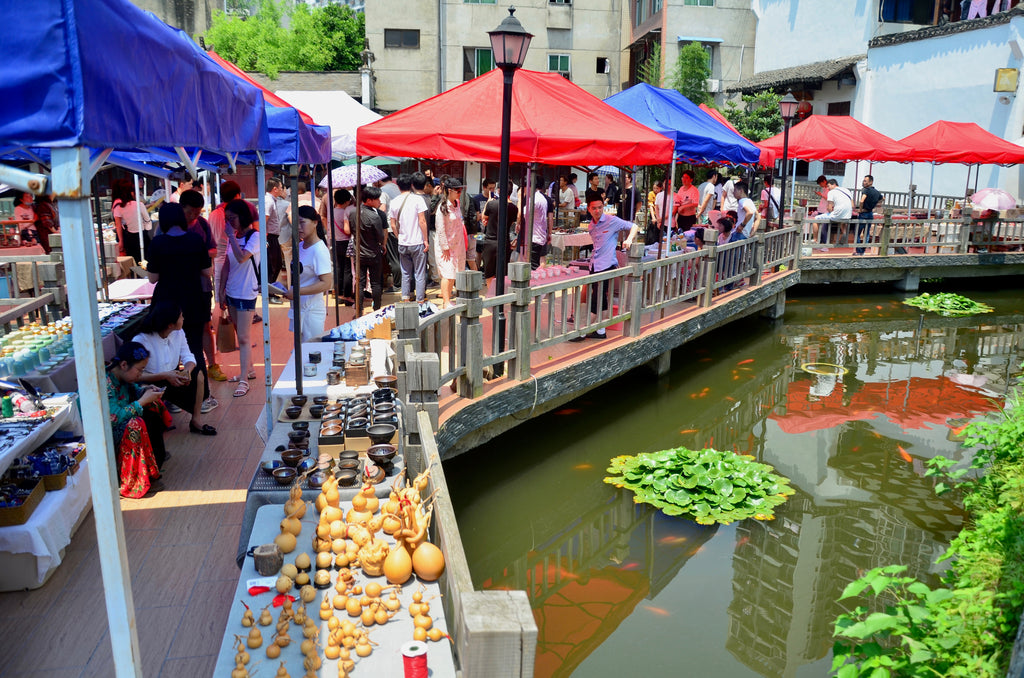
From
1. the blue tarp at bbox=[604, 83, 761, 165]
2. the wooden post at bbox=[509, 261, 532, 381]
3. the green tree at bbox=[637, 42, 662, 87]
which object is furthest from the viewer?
the green tree at bbox=[637, 42, 662, 87]

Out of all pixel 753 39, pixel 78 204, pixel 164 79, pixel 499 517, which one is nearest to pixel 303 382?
pixel 499 517

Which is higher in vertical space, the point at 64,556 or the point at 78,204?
the point at 78,204

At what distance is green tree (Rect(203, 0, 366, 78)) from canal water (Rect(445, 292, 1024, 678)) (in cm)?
3115

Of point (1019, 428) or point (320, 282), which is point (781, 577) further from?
point (320, 282)

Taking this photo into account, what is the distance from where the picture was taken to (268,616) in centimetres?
326

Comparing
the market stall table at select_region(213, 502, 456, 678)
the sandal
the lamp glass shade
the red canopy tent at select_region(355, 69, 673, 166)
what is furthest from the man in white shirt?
the lamp glass shade

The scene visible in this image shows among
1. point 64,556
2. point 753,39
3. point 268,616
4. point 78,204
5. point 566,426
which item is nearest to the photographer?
point 78,204

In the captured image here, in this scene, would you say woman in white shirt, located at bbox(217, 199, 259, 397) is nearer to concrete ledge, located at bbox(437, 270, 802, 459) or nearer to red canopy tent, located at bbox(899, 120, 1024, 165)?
concrete ledge, located at bbox(437, 270, 802, 459)

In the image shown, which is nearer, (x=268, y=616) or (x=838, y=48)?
(x=268, y=616)

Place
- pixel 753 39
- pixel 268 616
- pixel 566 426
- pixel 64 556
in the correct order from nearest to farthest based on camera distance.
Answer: pixel 268 616
pixel 64 556
pixel 566 426
pixel 753 39

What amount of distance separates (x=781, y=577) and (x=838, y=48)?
24.9 m

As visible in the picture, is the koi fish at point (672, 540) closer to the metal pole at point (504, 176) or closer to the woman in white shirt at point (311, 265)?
the metal pole at point (504, 176)

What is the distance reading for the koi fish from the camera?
6.57 m

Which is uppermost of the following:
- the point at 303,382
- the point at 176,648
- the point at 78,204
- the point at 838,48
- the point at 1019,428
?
the point at 838,48
